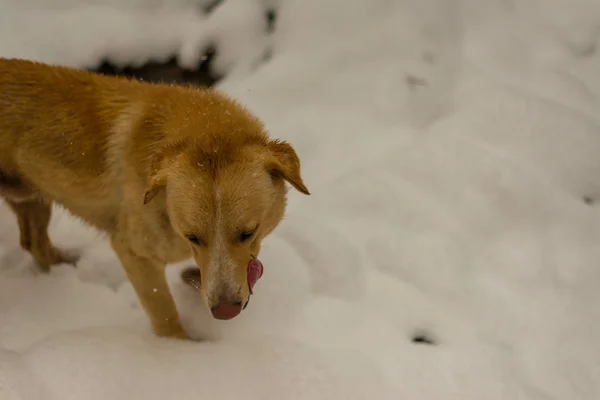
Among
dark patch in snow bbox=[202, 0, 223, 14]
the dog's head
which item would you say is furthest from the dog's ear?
dark patch in snow bbox=[202, 0, 223, 14]

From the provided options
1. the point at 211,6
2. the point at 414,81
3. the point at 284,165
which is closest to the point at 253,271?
the point at 284,165

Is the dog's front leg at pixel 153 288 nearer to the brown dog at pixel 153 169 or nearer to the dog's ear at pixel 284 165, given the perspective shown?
the brown dog at pixel 153 169

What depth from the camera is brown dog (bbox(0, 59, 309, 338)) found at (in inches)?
60.3

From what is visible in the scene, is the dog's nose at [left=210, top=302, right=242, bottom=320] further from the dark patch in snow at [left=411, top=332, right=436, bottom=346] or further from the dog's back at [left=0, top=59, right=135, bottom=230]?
the dark patch in snow at [left=411, top=332, right=436, bottom=346]

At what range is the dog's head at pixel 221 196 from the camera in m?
1.50

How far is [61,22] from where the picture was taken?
324 cm

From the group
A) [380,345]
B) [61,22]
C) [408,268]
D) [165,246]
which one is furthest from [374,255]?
[61,22]

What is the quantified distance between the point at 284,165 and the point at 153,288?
777 millimetres

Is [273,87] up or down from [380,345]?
up

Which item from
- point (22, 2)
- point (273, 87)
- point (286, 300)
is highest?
point (22, 2)

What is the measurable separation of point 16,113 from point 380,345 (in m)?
1.65

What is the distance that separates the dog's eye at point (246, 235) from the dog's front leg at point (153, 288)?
50cm

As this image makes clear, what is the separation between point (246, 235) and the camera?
1576 mm

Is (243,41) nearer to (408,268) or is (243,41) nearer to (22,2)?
(22,2)
